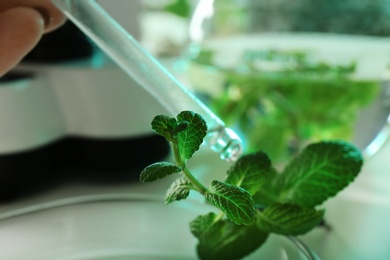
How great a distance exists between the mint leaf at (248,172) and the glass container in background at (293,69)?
156mm

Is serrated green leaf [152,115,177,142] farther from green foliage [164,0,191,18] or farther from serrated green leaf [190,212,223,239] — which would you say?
green foliage [164,0,191,18]

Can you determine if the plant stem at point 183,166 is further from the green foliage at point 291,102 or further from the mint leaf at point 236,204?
the green foliage at point 291,102

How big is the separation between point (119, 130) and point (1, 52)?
0.50 feet

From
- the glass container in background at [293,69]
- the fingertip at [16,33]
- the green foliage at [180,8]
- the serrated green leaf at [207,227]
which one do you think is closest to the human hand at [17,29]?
the fingertip at [16,33]

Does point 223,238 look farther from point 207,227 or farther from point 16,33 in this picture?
point 16,33

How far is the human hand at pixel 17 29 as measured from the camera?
214mm

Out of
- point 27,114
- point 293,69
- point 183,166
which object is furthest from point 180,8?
point 183,166

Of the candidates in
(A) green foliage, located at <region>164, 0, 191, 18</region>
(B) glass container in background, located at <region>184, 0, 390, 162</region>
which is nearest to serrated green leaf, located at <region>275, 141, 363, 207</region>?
(B) glass container in background, located at <region>184, 0, 390, 162</region>

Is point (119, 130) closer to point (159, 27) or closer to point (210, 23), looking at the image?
point (210, 23)

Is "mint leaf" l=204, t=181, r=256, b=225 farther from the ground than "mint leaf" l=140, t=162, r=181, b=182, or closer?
closer

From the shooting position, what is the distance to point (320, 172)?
0.26 meters

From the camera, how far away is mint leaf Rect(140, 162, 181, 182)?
0.66 ft

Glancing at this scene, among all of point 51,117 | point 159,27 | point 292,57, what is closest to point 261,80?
point 292,57

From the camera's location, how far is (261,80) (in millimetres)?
440
